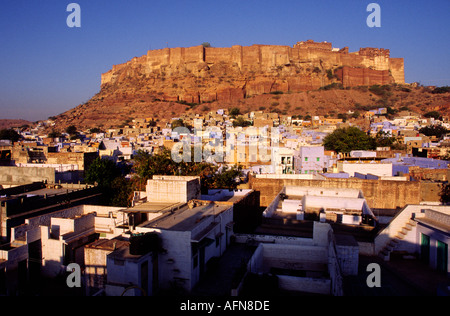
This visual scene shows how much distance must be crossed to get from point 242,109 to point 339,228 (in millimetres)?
49501

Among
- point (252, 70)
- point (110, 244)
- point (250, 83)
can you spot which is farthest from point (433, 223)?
point (252, 70)

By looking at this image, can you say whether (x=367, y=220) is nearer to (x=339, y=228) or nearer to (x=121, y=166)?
(x=339, y=228)

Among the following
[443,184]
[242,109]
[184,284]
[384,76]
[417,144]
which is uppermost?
[384,76]

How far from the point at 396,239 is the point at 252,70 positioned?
61.1m

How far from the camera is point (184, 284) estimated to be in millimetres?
5312

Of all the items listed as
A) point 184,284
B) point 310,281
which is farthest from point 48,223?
point 310,281

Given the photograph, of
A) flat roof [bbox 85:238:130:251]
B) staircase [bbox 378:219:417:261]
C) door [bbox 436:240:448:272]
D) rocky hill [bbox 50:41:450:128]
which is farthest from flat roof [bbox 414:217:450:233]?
rocky hill [bbox 50:41:450:128]

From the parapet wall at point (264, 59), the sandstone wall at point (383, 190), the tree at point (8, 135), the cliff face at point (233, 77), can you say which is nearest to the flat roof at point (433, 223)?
the sandstone wall at point (383, 190)

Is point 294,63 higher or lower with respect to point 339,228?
higher

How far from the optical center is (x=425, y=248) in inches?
250

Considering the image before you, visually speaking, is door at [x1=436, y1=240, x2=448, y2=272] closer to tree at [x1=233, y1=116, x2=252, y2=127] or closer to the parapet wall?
tree at [x1=233, y1=116, x2=252, y2=127]

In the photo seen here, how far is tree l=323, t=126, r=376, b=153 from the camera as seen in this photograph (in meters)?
23.0

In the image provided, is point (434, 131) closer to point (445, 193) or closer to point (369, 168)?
point (369, 168)

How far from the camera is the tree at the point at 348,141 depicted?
2298cm
